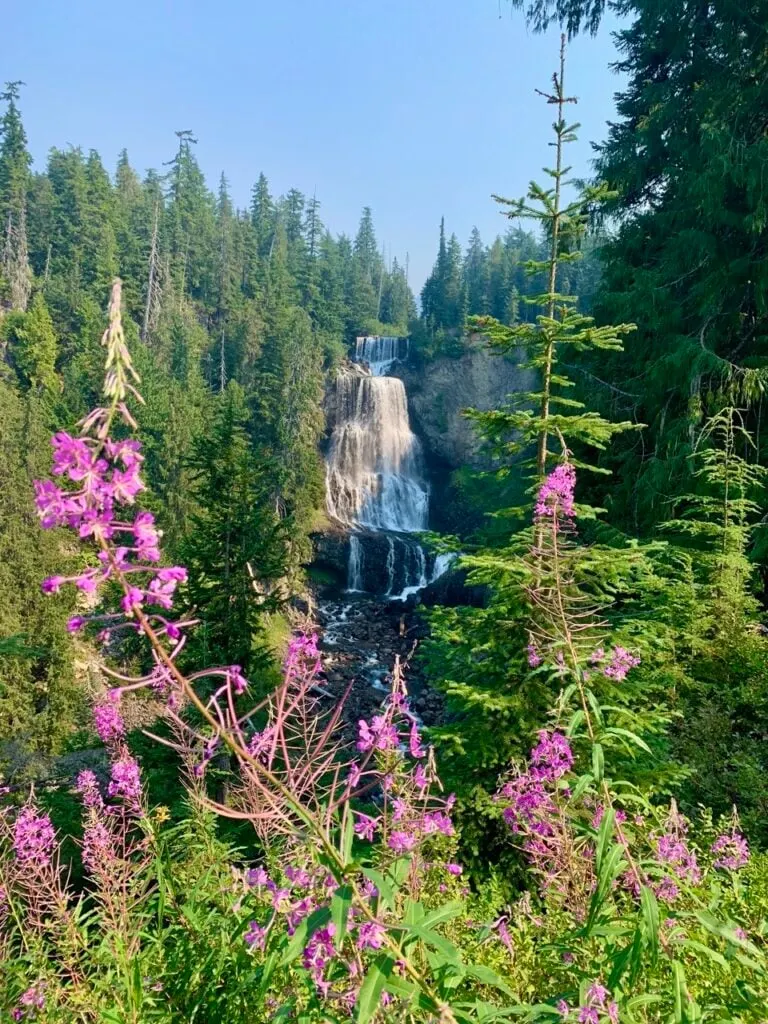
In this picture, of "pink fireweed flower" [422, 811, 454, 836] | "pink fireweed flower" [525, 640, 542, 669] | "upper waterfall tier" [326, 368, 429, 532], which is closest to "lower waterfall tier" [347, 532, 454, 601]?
"upper waterfall tier" [326, 368, 429, 532]

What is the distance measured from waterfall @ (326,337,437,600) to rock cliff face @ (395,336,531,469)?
5.89ft

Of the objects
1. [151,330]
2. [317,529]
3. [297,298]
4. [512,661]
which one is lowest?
[317,529]

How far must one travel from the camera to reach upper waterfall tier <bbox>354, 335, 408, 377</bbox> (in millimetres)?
53344

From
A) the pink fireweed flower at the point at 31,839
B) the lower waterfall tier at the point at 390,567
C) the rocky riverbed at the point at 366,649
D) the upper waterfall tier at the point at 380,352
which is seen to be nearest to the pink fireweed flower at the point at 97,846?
the pink fireweed flower at the point at 31,839

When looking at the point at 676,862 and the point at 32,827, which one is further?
the point at 32,827

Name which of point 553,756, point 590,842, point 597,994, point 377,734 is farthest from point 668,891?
point 377,734

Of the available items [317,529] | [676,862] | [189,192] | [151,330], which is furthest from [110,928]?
[189,192]

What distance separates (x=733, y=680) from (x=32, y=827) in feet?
22.7

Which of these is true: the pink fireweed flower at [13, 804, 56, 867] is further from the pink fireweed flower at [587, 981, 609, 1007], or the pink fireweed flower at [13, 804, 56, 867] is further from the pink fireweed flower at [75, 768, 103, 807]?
the pink fireweed flower at [587, 981, 609, 1007]

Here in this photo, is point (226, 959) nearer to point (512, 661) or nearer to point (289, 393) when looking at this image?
point (512, 661)

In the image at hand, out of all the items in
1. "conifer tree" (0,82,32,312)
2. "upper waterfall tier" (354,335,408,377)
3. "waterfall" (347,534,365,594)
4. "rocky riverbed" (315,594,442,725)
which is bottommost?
"rocky riverbed" (315,594,442,725)

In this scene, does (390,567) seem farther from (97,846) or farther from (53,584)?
(53,584)

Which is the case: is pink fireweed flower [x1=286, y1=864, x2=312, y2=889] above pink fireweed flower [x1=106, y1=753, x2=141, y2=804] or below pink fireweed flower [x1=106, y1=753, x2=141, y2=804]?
above

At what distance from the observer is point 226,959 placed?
2537 millimetres
